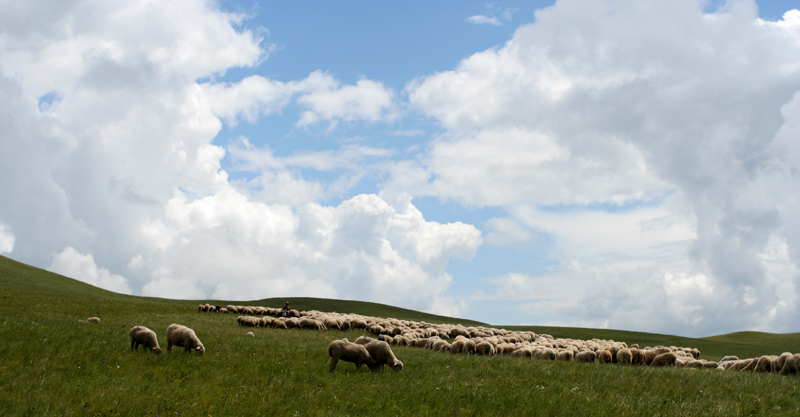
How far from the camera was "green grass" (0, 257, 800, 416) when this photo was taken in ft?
37.0

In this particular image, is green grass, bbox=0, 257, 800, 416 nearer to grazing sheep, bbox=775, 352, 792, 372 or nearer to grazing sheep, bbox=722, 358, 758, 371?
grazing sheep, bbox=775, 352, 792, 372

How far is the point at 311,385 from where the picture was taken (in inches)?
544

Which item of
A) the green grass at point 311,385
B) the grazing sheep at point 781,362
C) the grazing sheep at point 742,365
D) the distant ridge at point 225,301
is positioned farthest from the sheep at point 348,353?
the distant ridge at point 225,301

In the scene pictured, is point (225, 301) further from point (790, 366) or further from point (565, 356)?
point (790, 366)

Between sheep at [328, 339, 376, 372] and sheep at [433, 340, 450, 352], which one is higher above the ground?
sheep at [328, 339, 376, 372]

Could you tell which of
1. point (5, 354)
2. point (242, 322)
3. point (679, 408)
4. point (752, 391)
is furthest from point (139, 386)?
point (242, 322)

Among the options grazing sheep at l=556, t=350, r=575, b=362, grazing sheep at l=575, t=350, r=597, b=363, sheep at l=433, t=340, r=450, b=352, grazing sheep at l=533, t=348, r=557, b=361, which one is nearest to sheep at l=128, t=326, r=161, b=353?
sheep at l=433, t=340, r=450, b=352

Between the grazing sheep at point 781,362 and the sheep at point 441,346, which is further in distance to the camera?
the sheep at point 441,346

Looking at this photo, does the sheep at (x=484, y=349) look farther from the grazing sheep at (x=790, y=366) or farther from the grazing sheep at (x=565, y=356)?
the grazing sheep at (x=790, y=366)

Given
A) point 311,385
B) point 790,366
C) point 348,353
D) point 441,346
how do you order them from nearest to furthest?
point 311,385
point 348,353
point 790,366
point 441,346

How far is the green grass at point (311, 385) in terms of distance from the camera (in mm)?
11273

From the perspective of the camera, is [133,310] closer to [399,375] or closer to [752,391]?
[399,375]

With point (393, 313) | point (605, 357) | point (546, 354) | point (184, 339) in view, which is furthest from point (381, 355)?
point (393, 313)

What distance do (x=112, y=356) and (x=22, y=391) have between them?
417cm
